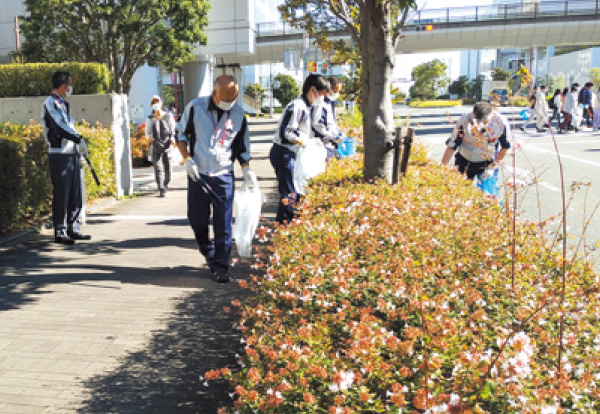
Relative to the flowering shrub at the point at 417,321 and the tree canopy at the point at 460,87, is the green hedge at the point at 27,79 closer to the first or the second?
the flowering shrub at the point at 417,321

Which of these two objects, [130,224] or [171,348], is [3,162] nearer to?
[130,224]

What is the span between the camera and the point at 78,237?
25.3ft

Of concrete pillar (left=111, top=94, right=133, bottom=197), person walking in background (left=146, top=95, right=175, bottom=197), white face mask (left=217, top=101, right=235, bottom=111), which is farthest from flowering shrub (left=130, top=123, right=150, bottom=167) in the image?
white face mask (left=217, top=101, right=235, bottom=111)

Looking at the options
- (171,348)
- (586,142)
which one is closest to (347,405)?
(171,348)

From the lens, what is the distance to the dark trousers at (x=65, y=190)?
7232 millimetres

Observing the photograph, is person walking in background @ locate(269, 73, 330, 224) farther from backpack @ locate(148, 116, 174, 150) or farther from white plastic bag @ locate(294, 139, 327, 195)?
backpack @ locate(148, 116, 174, 150)

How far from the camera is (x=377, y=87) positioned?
6754 millimetres

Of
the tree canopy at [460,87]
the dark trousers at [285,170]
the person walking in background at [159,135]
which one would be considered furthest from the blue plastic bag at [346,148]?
the tree canopy at [460,87]

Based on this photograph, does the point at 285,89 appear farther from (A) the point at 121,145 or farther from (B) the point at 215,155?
(B) the point at 215,155

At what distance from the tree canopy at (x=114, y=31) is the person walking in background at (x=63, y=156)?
13.1 m

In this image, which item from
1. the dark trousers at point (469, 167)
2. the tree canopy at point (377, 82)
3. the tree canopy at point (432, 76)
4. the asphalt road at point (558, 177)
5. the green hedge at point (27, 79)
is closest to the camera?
the asphalt road at point (558, 177)

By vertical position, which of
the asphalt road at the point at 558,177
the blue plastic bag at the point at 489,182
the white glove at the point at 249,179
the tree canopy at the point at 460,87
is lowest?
the asphalt road at the point at 558,177

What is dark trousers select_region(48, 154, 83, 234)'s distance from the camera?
7232mm

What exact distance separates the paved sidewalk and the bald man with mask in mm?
439
